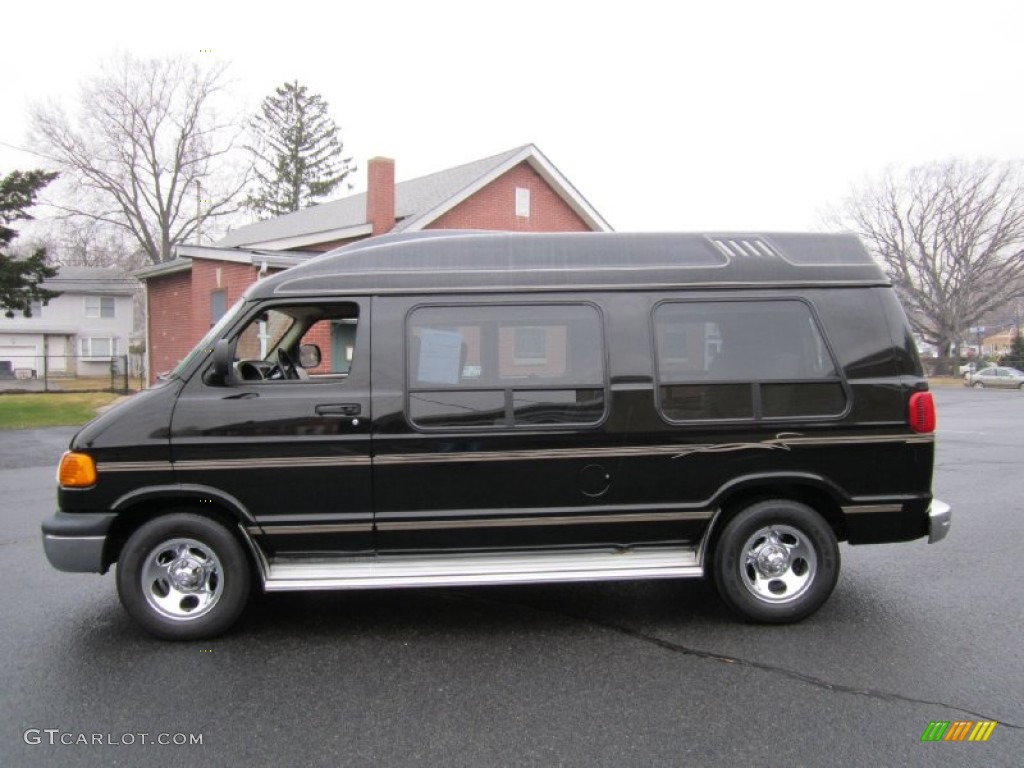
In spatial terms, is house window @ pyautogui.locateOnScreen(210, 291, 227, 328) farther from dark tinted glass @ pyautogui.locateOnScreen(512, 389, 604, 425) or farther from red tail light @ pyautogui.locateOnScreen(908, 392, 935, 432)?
red tail light @ pyautogui.locateOnScreen(908, 392, 935, 432)

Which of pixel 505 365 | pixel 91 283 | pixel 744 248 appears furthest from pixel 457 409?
pixel 91 283

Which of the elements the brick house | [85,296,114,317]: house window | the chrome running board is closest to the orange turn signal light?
the chrome running board

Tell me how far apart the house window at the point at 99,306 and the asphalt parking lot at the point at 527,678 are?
42240 millimetres

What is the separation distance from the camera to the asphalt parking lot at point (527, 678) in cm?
305

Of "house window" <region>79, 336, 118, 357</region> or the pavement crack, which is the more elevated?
"house window" <region>79, 336, 118, 357</region>

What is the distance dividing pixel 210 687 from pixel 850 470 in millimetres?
3726

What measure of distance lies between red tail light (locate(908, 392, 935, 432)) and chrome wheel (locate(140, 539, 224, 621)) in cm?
412

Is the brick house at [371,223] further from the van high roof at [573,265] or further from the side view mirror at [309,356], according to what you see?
the van high roof at [573,265]

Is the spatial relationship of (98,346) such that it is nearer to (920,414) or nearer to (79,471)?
(79,471)

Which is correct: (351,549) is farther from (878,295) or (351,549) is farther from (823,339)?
(878,295)

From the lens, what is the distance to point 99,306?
42031 millimetres

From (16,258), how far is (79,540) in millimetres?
17417

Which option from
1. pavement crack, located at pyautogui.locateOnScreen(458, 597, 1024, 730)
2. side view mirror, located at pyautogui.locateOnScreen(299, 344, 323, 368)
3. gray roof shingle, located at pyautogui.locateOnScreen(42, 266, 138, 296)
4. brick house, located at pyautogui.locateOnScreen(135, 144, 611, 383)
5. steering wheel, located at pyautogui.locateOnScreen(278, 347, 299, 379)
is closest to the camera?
pavement crack, located at pyautogui.locateOnScreen(458, 597, 1024, 730)

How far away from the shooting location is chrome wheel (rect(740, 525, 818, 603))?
4.34 meters
